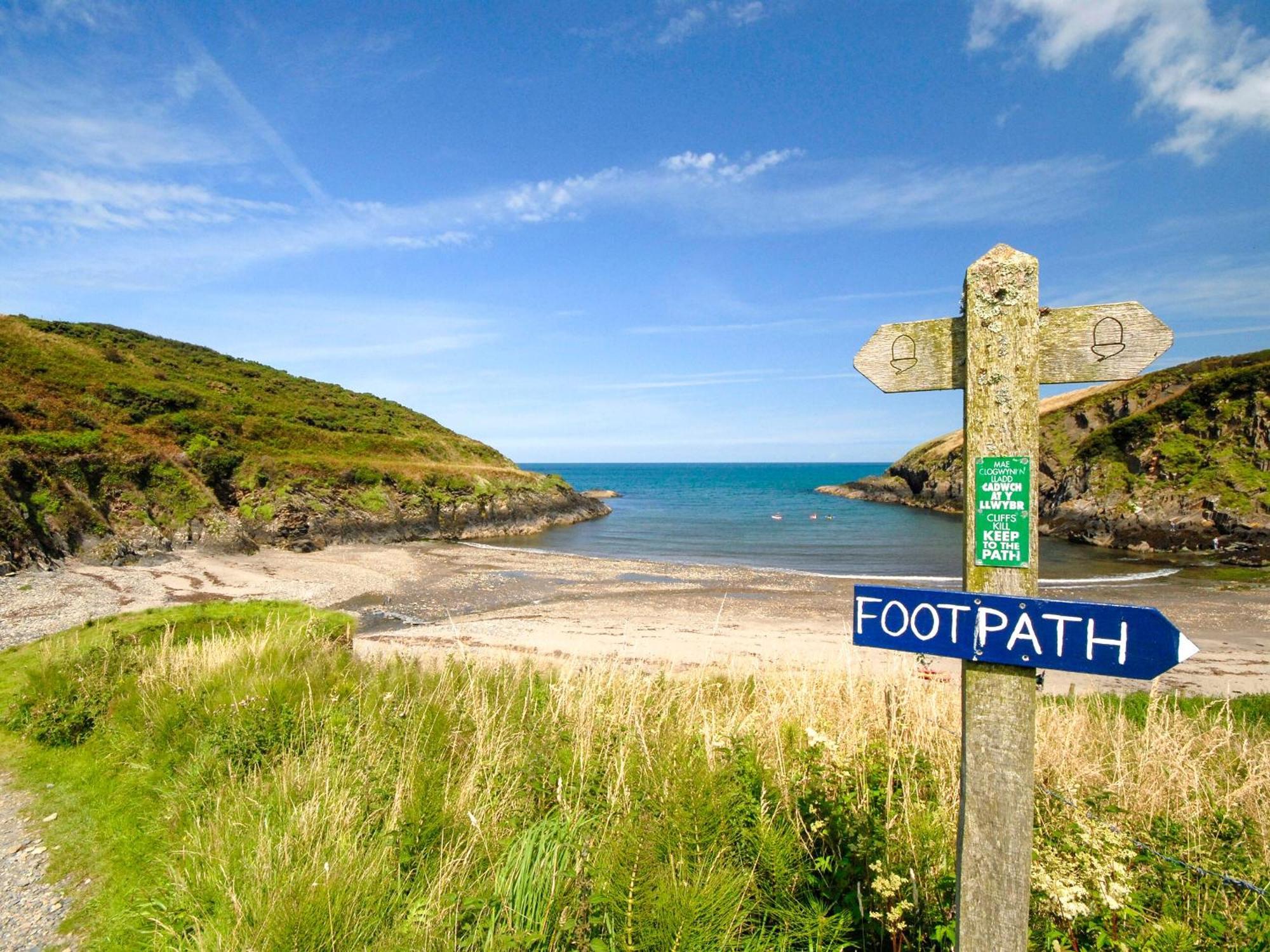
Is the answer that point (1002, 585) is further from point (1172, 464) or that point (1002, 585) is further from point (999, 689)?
point (1172, 464)

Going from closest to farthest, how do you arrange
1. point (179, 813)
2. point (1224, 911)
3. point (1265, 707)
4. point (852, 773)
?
point (1224, 911) < point (852, 773) < point (179, 813) < point (1265, 707)

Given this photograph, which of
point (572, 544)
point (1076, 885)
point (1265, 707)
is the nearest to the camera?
point (1076, 885)

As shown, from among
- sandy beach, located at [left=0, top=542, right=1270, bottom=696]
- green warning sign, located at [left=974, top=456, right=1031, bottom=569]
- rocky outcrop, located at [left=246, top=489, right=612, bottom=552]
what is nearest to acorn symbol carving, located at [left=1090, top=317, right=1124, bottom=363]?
green warning sign, located at [left=974, top=456, right=1031, bottom=569]

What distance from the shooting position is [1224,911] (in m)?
2.85

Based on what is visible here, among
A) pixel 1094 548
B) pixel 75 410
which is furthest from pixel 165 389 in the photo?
pixel 1094 548

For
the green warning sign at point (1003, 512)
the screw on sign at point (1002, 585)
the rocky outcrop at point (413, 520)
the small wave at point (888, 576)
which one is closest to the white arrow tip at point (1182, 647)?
the screw on sign at point (1002, 585)

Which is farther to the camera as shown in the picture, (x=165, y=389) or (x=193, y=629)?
Answer: (x=165, y=389)

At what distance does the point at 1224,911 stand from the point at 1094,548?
1557 inches

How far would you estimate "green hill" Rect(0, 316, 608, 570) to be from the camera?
79.2 feet

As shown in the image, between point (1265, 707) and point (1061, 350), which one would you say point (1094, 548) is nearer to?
point (1265, 707)

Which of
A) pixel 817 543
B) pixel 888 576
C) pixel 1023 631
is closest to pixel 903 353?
pixel 1023 631

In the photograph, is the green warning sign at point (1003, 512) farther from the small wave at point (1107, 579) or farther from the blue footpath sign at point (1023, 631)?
the small wave at point (1107, 579)

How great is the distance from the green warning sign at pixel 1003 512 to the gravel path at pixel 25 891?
17.0 ft

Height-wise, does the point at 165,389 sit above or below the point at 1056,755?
above
